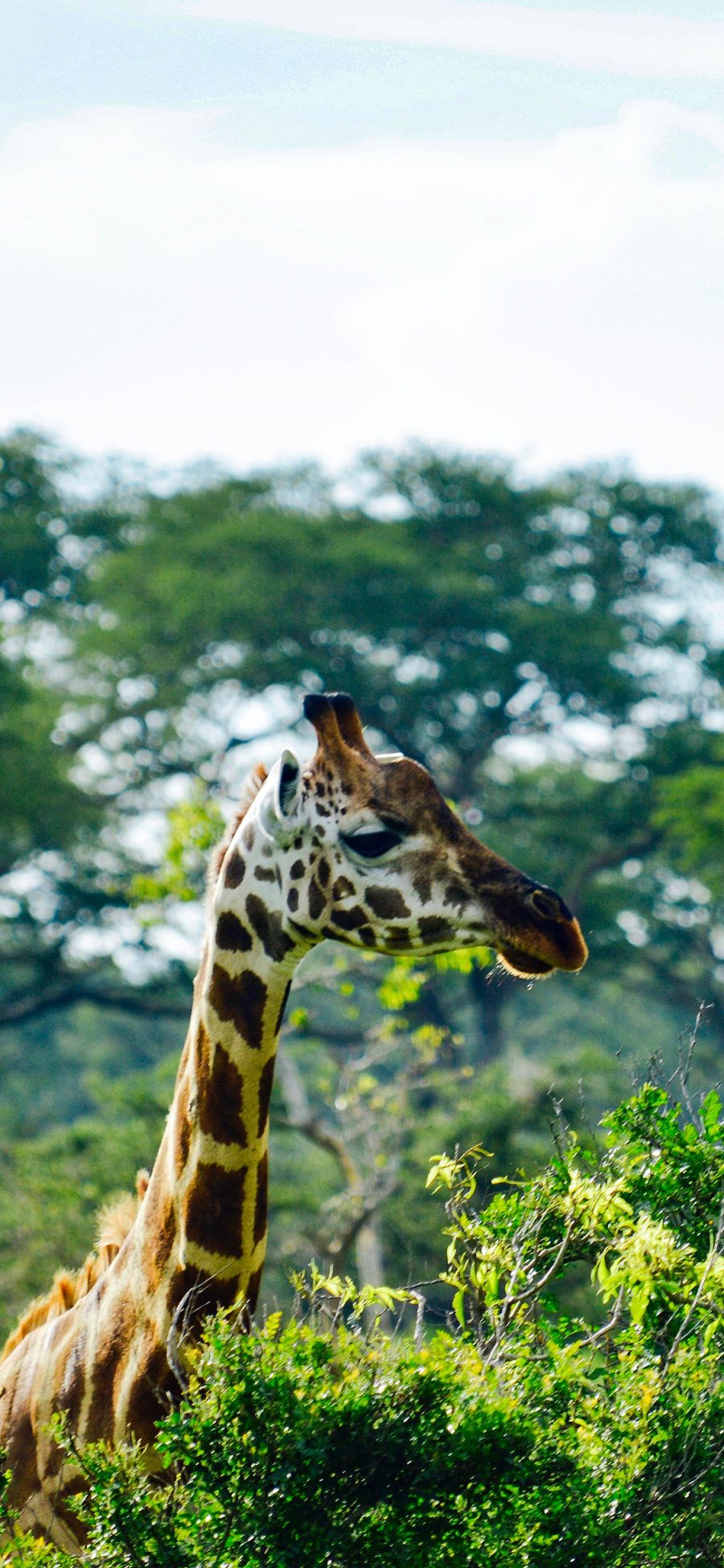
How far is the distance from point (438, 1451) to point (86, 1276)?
1943 millimetres

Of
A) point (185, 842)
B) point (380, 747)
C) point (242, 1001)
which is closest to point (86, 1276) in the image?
point (242, 1001)

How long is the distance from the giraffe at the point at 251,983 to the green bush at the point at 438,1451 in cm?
59

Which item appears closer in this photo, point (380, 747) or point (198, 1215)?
point (198, 1215)

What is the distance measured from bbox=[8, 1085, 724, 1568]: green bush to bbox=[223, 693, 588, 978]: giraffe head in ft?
2.44

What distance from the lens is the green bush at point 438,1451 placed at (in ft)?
10.7

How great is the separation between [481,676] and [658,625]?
4198 mm

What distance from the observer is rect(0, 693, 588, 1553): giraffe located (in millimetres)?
4184

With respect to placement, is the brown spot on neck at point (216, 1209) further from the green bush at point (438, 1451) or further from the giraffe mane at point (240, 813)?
the giraffe mane at point (240, 813)

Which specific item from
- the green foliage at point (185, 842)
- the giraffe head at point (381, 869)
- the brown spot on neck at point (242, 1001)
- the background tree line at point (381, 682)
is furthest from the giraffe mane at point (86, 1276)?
the background tree line at point (381, 682)

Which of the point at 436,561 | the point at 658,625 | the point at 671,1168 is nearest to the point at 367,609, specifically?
the point at 436,561

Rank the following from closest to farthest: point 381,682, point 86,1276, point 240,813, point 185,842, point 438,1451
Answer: point 438,1451 → point 240,813 → point 86,1276 → point 185,842 → point 381,682

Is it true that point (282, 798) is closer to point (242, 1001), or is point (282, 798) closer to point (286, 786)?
point (286, 786)

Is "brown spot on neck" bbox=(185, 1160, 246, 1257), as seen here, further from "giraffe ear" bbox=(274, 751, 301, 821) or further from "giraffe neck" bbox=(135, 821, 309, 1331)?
"giraffe ear" bbox=(274, 751, 301, 821)

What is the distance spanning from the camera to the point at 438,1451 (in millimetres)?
3301
